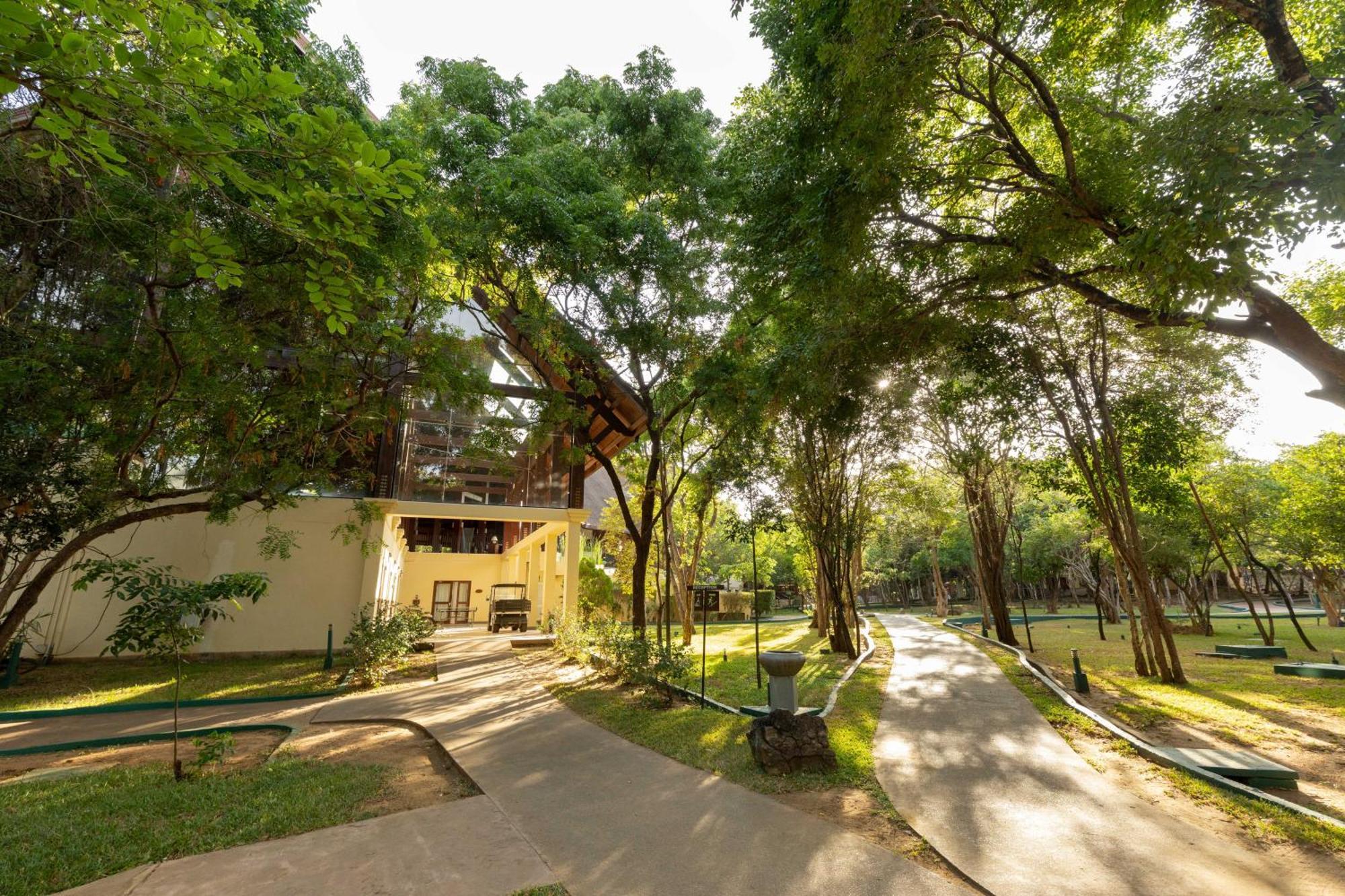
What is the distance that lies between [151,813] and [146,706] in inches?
216

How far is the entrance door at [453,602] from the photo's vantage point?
23.5 metres

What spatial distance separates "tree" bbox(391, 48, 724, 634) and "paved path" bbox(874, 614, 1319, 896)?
5012 millimetres

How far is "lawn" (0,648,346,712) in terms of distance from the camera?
8.34 metres

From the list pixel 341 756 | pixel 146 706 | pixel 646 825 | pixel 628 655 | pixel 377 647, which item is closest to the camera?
pixel 646 825

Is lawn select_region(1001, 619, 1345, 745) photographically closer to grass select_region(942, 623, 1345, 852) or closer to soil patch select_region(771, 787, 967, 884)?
grass select_region(942, 623, 1345, 852)

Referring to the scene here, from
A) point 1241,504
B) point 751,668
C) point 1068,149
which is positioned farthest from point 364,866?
point 1241,504

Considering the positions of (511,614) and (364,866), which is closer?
(364,866)

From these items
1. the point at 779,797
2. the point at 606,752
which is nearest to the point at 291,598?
the point at 606,752

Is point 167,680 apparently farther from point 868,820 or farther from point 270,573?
point 868,820

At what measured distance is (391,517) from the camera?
46.6 feet

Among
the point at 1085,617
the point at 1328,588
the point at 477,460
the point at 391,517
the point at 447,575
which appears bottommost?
the point at 1085,617

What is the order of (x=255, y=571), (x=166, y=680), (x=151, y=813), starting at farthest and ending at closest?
(x=255, y=571) → (x=166, y=680) → (x=151, y=813)

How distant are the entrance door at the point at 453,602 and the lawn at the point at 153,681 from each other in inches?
467

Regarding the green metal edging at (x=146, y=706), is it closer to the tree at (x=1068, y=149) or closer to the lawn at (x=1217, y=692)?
the tree at (x=1068, y=149)
